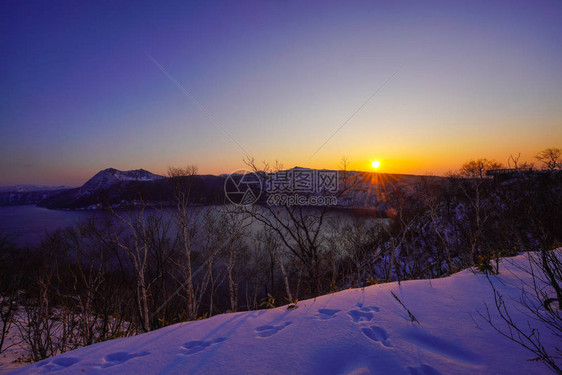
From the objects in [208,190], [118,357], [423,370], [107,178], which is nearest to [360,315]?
[423,370]

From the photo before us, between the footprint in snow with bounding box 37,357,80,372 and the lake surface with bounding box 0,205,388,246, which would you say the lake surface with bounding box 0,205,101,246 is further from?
the footprint in snow with bounding box 37,357,80,372

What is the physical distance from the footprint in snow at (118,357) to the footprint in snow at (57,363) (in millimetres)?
437

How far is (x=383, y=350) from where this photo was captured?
8.38ft

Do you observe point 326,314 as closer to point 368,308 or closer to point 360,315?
point 360,315

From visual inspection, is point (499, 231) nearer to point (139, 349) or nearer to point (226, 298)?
point (139, 349)

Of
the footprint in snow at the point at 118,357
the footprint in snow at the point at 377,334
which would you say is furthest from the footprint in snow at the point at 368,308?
the footprint in snow at the point at 118,357

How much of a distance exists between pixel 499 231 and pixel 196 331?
20187 mm

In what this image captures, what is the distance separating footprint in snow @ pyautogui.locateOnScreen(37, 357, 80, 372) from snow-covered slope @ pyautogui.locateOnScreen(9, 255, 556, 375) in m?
0.01

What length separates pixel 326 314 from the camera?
12.2 ft

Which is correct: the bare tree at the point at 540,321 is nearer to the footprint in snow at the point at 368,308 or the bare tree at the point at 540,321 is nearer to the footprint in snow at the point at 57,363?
the footprint in snow at the point at 368,308

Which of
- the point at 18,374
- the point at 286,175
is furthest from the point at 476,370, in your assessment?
the point at 286,175

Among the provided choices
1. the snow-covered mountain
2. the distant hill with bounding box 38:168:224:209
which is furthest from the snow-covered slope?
the snow-covered mountain

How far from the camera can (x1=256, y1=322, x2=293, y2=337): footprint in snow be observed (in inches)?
130

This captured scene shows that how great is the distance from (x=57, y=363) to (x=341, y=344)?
4.04m
